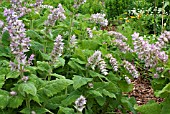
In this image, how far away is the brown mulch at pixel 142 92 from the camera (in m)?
4.64

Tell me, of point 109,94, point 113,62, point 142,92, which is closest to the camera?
point 109,94

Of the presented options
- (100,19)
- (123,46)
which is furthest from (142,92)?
(123,46)

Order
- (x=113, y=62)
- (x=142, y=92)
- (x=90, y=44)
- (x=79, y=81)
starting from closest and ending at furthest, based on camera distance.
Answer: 1. (x=79, y=81)
2. (x=113, y=62)
3. (x=90, y=44)
4. (x=142, y=92)

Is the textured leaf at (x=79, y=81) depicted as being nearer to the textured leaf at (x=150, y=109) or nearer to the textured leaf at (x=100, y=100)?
the textured leaf at (x=100, y=100)

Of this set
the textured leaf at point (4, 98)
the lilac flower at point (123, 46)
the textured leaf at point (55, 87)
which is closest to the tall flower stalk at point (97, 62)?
the textured leaf at point (55, 87)

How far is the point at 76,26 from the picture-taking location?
4.07 metres

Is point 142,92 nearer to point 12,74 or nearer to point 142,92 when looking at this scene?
point 142,92

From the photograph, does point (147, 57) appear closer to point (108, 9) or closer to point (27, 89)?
point (27, 89)

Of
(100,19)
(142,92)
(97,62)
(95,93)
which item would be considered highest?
(100,19)

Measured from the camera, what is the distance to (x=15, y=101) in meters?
2.83

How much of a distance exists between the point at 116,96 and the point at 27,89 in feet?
3.26

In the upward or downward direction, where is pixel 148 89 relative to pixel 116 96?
downward

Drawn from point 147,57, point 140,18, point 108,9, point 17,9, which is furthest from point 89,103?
point 108,9

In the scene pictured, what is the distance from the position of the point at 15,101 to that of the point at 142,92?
230cm
